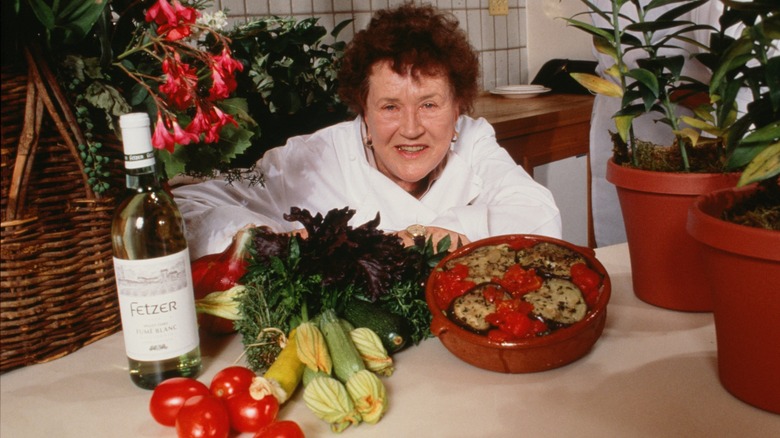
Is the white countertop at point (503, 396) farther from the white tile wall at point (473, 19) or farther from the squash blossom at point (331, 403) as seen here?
the white tile wall at point (473, 19)

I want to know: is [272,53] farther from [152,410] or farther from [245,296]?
[152,410]


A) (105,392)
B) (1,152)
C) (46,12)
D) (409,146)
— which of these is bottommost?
(105,392)

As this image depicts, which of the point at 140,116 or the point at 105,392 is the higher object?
the point at 140,116

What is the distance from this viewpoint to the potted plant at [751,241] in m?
0.67

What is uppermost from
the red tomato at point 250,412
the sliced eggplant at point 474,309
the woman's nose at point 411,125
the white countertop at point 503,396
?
the woman's nose at point 411,125

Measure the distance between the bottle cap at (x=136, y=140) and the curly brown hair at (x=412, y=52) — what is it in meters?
0.97

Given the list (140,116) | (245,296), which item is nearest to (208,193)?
(245,296)

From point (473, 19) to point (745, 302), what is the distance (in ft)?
8.70

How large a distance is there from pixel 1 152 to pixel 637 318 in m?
0.86

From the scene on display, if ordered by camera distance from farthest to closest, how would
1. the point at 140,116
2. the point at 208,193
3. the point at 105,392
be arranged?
the point at 208,193 → the point at 105,392 → the point at 140,116

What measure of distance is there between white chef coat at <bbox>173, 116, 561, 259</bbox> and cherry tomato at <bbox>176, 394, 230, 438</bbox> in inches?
36.6

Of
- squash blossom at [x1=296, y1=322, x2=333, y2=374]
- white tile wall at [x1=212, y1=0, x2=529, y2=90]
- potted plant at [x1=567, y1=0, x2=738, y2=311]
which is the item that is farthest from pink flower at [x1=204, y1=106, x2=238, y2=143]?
white tile wall at [x1=212, y1=0, x2=529, y2=90]

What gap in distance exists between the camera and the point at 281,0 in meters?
2.47

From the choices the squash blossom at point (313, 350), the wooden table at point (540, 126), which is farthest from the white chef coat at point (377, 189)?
the squash blossom at point (313, 350)
